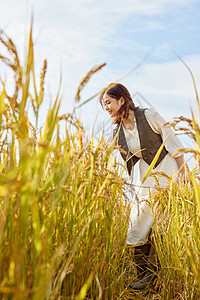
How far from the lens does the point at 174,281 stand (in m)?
2.06

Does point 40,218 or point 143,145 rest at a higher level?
point 143,145

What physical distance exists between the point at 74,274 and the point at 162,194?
1.26 m

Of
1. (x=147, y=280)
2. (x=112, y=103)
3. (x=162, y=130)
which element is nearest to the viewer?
(x=147, y=280)

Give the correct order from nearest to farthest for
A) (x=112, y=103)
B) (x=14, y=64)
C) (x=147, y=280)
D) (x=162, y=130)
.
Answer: (x=14, y=64), (x=147, y=280), (x=162, y=130), (x=112, y=103)

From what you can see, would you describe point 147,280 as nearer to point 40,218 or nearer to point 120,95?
point 120,95

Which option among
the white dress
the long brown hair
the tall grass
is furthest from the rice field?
the long brown hair

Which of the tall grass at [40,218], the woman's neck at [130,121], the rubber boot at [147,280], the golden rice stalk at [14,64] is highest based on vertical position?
the woman's neck at [130,121]

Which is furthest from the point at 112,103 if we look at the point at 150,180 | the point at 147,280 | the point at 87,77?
the point at 87,77

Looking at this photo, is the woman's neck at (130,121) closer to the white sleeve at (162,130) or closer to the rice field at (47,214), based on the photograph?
the white sleeve at (162,130)

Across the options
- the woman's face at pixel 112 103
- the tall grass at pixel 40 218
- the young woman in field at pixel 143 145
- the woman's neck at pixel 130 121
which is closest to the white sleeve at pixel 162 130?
the young woman in field at pixel 143 145

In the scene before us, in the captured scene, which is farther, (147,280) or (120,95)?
(120,95)

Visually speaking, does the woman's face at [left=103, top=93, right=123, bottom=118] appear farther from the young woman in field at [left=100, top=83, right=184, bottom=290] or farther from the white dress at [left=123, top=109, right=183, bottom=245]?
the white dress at [left=123, top=109, right=183, bottom=245]

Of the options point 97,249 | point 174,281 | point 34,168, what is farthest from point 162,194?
point 34,168

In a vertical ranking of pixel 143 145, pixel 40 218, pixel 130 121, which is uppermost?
pixel 130 121
